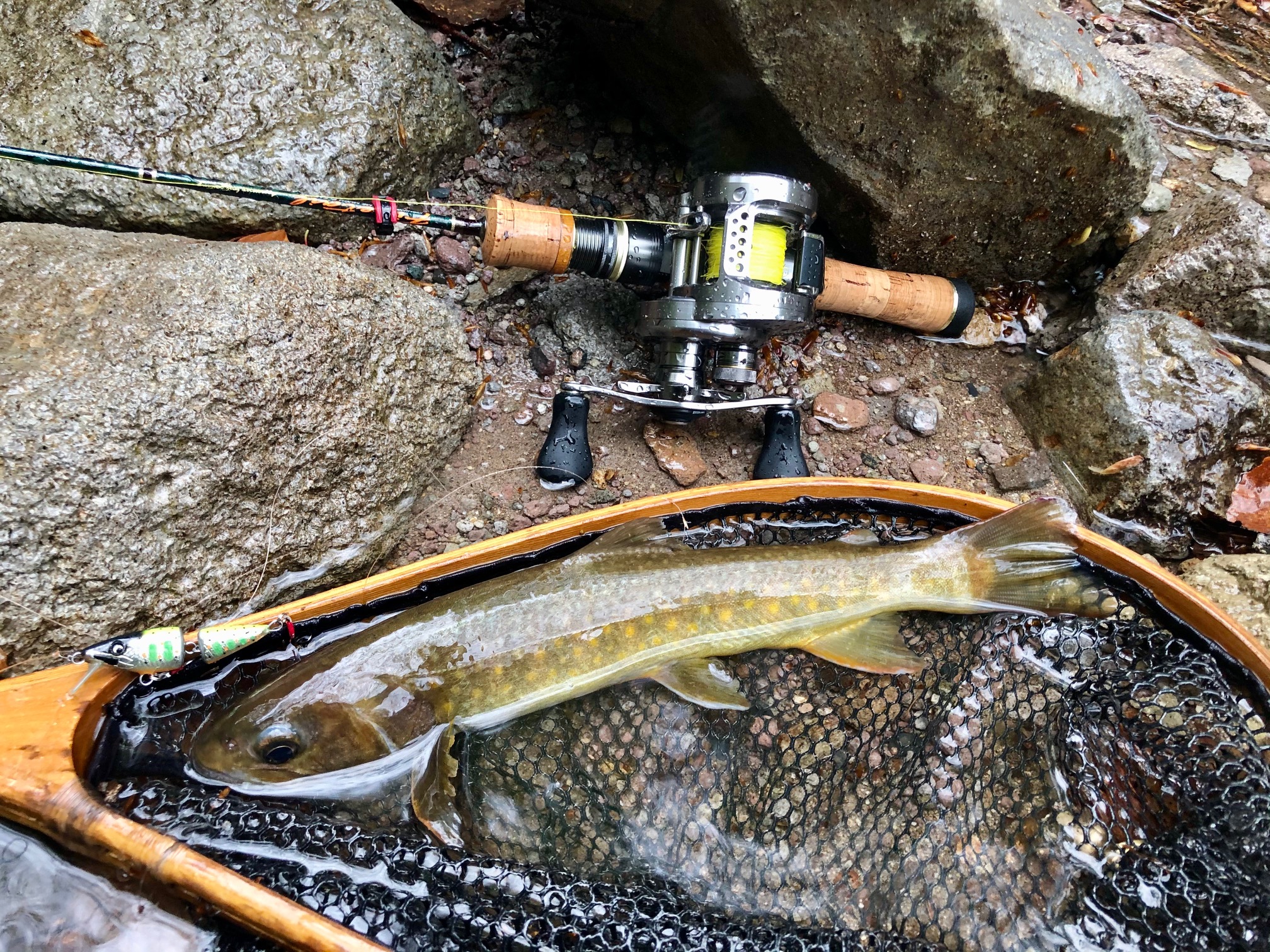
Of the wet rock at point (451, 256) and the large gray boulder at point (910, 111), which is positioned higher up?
the large gray boulder at point (910, 111)

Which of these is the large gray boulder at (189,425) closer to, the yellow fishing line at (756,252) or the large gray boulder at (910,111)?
the yellow fishing line at (756,252)

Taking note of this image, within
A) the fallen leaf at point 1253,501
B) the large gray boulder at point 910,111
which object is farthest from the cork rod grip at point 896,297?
the fallen leaf at point 1253,501

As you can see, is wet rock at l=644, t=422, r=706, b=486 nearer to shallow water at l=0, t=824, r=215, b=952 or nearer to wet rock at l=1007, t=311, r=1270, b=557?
wet rock at l=1007, t=311, r=1270, b=557

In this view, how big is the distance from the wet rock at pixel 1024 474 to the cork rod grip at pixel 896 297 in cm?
70

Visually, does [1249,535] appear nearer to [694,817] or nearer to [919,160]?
[919,160]

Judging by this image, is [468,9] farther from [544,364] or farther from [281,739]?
[281,739]

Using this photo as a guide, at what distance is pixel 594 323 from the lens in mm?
3713

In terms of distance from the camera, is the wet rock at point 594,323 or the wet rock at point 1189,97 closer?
the wet rock at point 594,323

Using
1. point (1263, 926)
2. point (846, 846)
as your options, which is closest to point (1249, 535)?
point (1263, 926)

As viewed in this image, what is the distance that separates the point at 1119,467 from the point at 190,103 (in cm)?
422

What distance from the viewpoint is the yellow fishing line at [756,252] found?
113 inches

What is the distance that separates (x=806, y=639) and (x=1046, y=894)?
3.51ft

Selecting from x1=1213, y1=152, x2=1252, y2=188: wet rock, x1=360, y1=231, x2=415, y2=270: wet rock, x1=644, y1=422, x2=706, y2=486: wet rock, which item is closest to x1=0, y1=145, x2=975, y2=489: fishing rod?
x1=644, y1=422, x2=706, y2=486: wet rock

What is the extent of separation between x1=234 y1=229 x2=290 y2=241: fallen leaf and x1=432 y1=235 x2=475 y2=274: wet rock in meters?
0.65
